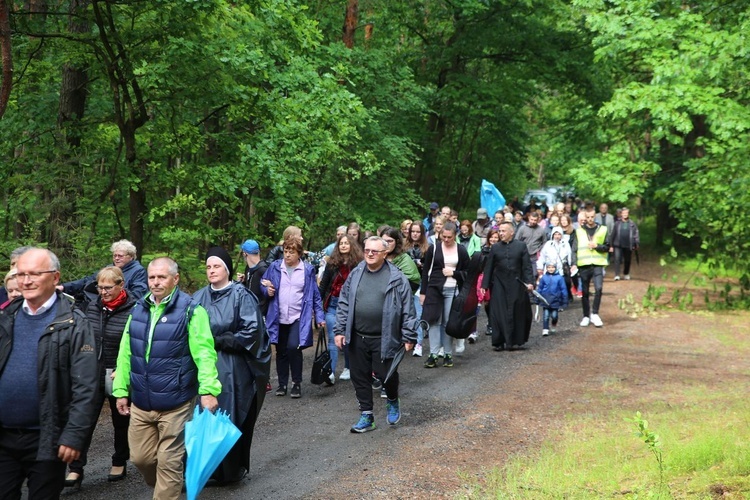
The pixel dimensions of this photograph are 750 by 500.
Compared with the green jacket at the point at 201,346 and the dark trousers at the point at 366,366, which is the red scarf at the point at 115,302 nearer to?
→ the green jacket at the point at 201,346

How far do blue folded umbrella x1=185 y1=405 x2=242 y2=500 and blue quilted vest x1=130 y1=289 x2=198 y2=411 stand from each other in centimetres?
25

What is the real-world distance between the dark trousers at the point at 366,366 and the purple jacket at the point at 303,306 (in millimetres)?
1382

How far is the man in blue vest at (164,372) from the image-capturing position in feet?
19.0

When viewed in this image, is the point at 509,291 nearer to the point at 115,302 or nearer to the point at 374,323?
the point at 374,323

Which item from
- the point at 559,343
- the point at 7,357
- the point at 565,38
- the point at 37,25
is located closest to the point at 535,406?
the point at 559,343

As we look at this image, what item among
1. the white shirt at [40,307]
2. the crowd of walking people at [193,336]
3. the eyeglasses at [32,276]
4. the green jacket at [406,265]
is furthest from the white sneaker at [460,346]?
the eyeglasses at [32,276]

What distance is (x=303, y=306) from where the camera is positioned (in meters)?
10.1

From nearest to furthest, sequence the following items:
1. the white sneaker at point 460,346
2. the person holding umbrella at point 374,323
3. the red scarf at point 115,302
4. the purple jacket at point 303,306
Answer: the red scarf at point 115,302, the person holding umbrella at point 374,323, the purple jacket at point 303,306, the white sneaker at point 460,346

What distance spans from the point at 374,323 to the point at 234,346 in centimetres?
222

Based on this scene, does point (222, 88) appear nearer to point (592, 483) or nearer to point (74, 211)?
point (74, 211)

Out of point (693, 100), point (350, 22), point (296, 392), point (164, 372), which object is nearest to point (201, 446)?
point (164, 372)

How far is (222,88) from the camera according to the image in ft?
39.3

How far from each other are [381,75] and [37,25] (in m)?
9.69

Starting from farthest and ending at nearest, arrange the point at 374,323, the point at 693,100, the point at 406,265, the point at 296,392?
1. the point at 693,100
2. the point at 406,265
3. the point at 296,392
4. the point at 374,323
